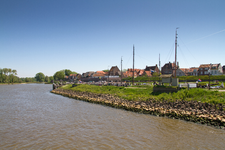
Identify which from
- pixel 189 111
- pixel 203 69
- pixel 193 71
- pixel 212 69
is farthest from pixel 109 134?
pixel 193 71

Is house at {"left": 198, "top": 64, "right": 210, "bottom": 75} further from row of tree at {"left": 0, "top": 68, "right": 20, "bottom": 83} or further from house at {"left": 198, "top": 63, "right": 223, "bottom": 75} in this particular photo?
row of tree at {"left": 0, "top": 68, "right": 20, "bottom": 83}

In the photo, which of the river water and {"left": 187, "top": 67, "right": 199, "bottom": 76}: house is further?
{"left": 187, "top": 67, "right": 199, "bottom": 76}: house

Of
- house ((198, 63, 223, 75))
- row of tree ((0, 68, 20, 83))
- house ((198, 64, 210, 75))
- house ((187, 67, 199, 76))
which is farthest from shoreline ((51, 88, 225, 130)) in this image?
row of tree ((0, 68, 20, 83))

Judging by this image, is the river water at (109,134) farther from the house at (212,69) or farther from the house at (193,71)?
the house at (193,71)

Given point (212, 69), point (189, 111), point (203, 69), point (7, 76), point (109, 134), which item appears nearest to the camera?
point (109, 134)

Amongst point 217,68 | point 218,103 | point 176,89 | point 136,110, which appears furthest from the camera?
point 217,68

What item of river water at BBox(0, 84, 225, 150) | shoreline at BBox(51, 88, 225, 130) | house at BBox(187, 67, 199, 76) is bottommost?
river water at BBox(0, 84, 225, 150)

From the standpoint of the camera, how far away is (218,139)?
40.6 feet

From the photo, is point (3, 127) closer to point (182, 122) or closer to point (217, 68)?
point (182, 122)

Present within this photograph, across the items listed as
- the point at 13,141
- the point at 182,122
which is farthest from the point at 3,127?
the point at 182,122

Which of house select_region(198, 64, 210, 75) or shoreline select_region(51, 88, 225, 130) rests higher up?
house select_region(198, 64, 210, 75)

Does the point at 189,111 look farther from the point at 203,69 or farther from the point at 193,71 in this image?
the point at 193,71

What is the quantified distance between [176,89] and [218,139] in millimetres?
14490

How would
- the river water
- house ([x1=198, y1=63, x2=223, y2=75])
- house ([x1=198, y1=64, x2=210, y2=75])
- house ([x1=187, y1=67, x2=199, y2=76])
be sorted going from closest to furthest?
the river water < house ([x1=198, y1=63, x2=223, y2=75]) < house ([x1=198, y1=64, x2=210, y2=75]) < house ([x1=187, y1=67, x2=199, y2=76])
